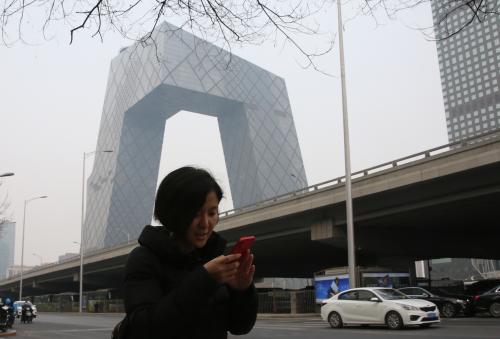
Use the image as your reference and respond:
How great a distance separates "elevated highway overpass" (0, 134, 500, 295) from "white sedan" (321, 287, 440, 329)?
7796 mm

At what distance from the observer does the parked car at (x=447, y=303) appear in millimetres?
22609

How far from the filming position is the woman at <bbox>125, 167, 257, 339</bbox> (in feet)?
6.03

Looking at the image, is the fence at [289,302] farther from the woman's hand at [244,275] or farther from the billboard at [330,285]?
the woman's hand at [244,275]

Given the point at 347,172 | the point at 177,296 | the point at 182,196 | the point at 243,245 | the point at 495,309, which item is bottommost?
the point at 495,309

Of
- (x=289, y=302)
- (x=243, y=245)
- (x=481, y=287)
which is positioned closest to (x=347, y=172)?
(x=481, y=287)

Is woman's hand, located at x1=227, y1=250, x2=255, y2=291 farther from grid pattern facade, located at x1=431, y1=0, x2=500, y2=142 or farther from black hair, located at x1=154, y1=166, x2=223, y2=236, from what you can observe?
grid pattern facade, located at x1=431, y1=0, x2=500, y2=142

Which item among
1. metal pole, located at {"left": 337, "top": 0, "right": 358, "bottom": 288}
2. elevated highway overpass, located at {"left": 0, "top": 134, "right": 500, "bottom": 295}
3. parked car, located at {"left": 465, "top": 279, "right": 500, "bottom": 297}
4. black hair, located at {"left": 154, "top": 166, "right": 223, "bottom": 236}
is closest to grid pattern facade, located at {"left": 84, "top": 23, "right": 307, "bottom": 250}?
elevated highway overpass, located at {"left": 0, "top": 134, "right": 500, "bottom": 295}

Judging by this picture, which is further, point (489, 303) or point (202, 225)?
point (489, 303)

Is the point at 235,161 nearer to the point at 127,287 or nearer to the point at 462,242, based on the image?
the point at 462,242

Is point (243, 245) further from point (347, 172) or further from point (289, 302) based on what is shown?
point (289, 302)

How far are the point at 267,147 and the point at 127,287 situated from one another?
119 m

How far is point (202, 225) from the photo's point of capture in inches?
81.4

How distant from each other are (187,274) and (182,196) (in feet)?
0.95

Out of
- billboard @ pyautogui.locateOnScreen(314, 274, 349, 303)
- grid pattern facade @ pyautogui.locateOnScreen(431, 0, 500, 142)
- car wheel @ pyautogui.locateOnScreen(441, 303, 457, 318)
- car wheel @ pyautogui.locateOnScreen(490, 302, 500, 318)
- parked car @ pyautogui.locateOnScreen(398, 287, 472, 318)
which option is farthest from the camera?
billboard @ pyautogui.locateOnScreen(314, 274, 349, 303)
